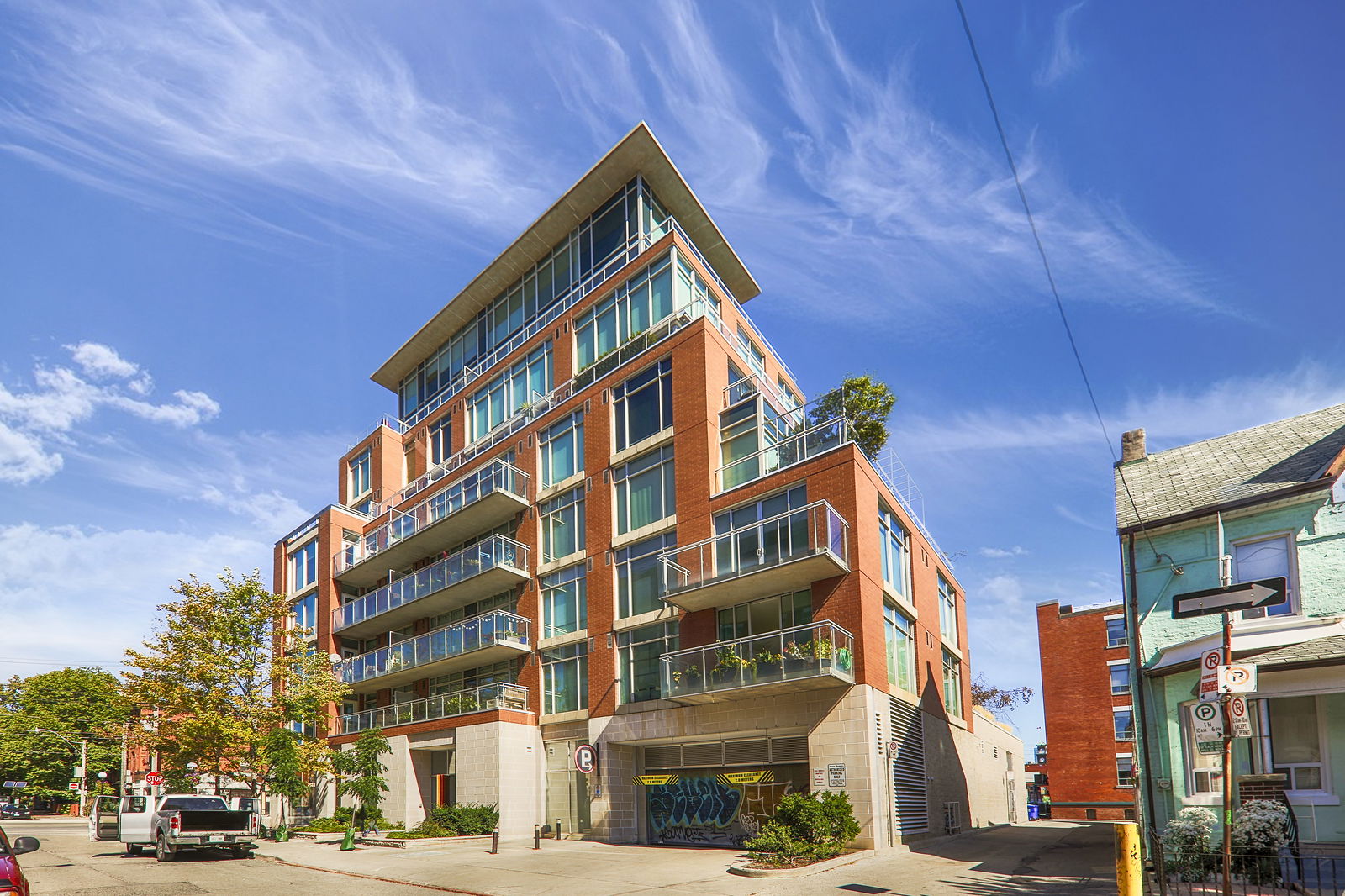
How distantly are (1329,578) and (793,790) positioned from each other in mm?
14568

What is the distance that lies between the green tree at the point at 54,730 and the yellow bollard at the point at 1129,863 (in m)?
78.0

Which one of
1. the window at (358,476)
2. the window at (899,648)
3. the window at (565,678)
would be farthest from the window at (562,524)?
the window at (358,476)

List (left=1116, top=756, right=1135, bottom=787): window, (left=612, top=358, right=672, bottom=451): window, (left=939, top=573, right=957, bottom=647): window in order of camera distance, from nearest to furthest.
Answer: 1. (left=612, top=358, right=672, bottom=451): window
2. (left=939, top=573, right=957, bottom=647): window
3. (left=1116, top=756, right=1135, bottom=787): window

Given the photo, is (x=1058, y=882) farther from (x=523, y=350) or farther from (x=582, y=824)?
(x=523, y=350)

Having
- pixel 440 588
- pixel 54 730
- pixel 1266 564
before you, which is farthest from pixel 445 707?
pixel 54 730

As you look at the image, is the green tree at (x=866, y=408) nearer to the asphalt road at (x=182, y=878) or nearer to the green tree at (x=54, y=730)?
the asphalt road at (x=182, y=878)

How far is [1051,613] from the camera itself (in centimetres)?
5172

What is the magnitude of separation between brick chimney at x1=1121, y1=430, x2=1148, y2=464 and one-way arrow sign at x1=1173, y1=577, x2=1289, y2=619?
46.7ft

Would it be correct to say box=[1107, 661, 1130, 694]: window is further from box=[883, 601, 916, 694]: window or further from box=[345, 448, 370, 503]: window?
box=[345, 448, 370, 503]: window

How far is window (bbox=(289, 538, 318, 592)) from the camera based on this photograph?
160ft

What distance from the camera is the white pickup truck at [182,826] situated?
83.4ft

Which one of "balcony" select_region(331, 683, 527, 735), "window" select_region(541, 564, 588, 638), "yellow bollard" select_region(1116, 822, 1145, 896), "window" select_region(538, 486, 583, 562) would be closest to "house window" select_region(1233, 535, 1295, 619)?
"yellow bollard" select_region(1116, 822, 1145, 896)

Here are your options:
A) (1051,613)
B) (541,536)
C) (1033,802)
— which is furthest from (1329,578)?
(1033,802)

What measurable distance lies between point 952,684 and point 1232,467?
19.6 metres
